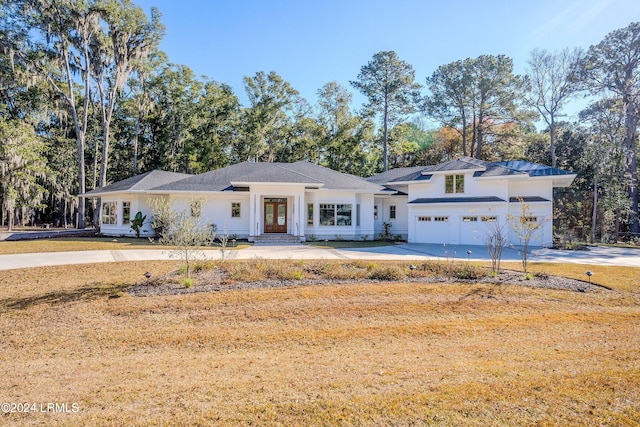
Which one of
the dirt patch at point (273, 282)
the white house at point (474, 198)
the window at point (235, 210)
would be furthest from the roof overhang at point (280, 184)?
the dirt patch at point (273, 282)

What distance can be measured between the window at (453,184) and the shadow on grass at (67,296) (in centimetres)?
1760

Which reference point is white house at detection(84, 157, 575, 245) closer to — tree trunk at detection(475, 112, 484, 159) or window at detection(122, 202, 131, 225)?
window at detection(122, 202, 131, 225)

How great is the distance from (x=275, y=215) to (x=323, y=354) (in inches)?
619

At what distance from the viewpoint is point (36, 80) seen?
79.6 feet

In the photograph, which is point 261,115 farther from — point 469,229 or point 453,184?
point 469,229

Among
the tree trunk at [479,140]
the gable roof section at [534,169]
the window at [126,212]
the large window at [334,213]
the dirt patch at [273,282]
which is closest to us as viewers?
the dirt patch at [273,282]

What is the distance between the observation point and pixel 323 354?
4.98m

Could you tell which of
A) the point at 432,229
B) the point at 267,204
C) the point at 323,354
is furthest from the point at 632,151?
the point at 323,354

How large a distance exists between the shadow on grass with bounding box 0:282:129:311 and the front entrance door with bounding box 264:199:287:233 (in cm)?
1198

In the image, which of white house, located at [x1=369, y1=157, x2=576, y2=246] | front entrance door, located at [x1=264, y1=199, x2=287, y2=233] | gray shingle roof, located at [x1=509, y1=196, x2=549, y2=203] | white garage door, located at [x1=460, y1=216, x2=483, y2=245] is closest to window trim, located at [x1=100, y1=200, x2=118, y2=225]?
front entrance door, located at [x1=264, y1=199, x2=287, y2=233]

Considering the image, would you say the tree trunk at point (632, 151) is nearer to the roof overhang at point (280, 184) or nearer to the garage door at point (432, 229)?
the garage door at point (432, 229)

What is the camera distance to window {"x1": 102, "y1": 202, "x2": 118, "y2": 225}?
69.4ft

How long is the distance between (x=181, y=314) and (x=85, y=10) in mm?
26347

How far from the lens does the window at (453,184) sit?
795 inches
